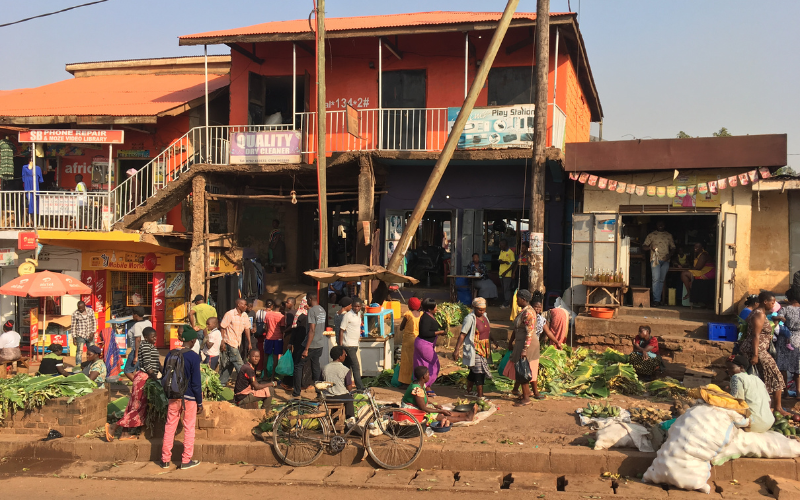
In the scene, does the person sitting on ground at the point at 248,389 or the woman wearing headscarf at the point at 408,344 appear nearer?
the person sitting on ground at the point at 248,389

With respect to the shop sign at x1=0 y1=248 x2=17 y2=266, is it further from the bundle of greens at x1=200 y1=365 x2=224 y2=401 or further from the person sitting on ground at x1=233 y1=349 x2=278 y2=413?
the person sitting on ground at x1=233 y1=349 x2=278 y2=413

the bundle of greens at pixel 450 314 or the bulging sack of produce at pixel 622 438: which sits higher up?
the bundle of greens at pixel 450 314

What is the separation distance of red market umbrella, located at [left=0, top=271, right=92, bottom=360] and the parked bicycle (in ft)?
26.6

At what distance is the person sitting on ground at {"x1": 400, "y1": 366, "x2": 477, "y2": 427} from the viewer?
7.89m

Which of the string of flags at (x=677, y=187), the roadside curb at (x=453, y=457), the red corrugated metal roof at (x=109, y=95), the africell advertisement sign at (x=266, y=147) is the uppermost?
the red corrugated metal roof at (x=109, y=95)

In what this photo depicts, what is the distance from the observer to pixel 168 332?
16.1 meters

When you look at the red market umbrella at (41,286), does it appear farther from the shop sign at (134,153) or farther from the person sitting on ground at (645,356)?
the person sitting on ground at (645,356)

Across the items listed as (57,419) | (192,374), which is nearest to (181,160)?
(57,419)

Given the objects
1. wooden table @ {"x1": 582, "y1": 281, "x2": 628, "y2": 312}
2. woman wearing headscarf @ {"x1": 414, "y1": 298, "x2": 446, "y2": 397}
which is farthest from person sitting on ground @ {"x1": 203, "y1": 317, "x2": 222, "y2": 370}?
wooden table @ {"x1": 582, "y1": 281, "x2": 628, "y2": 312}

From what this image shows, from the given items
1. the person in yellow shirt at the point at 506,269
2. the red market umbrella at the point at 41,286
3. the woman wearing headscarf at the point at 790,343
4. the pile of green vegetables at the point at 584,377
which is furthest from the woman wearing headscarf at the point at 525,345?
the red market umbrella at the point at 41,286

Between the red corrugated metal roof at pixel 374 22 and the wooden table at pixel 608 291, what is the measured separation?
19.1ft

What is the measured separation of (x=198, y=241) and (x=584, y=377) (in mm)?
9823

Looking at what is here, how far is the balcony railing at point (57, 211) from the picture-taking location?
50.8 feet

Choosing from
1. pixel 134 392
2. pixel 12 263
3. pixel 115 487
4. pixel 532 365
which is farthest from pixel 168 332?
pixel 532 365
